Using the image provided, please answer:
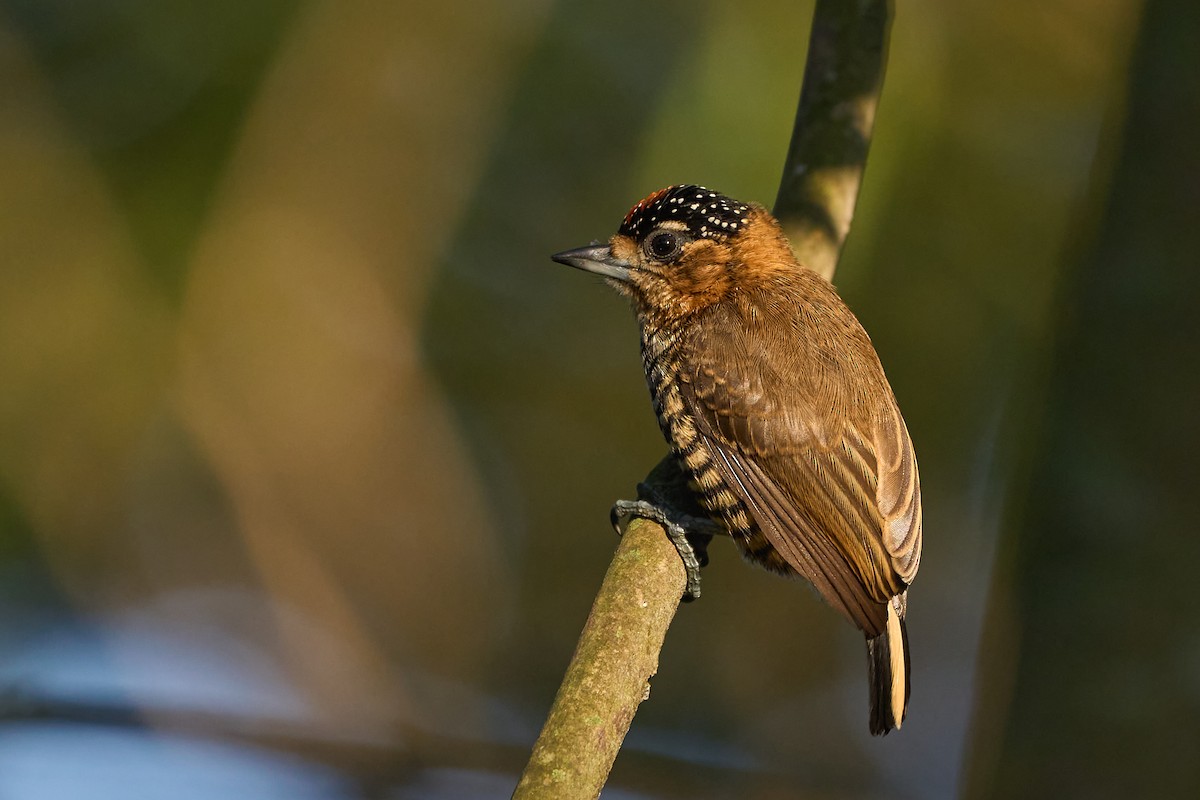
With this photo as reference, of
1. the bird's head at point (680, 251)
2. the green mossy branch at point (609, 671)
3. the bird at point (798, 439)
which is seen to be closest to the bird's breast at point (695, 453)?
the bird at point (798, 439)

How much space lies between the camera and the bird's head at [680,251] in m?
3.20

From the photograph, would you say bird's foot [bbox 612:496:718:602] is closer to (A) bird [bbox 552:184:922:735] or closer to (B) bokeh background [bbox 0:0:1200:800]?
(A) bird [bbox 552:184:922:735]

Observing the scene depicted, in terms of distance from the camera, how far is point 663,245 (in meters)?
3.25

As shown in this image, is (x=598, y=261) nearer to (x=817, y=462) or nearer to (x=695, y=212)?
(x=695, y=212)

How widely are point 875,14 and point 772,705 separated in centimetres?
239

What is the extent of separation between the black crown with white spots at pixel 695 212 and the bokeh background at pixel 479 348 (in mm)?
686

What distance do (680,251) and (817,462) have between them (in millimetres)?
785

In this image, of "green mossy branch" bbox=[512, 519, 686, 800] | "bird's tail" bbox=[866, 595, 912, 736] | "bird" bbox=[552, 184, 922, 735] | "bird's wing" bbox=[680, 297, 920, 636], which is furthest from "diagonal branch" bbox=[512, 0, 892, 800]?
"bird's tail" bbox=[866, 595, 912, 736]

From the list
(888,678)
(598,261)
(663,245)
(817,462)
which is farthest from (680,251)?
(888,678)

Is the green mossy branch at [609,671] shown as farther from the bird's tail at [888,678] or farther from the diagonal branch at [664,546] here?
the bird's tail at [888,678]

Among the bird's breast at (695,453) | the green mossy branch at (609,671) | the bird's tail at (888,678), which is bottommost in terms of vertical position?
the bird's tail at (888,678)

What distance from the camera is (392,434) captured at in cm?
429

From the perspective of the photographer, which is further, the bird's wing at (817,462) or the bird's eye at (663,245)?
the bird's eye at (663,245)

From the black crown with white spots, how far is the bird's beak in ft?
0.33
